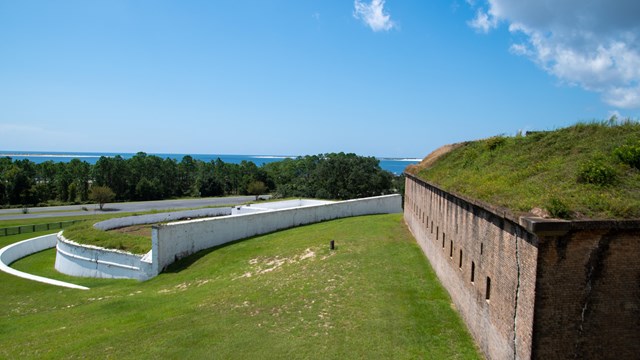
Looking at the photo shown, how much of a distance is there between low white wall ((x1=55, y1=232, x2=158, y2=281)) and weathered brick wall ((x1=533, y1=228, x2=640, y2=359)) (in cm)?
1907

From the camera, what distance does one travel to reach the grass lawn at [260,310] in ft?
37.0

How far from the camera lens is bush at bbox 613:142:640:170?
9.34 m

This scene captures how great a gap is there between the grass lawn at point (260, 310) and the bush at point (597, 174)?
4788 mm

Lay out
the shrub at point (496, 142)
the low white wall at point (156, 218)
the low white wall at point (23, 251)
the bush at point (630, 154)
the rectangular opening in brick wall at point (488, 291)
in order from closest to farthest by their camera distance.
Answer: the bush at point (630, 154) < the rectangular opening in brick wall at point (488, 291) < the shrub at point (496, 142) < the low white wall at point (23, 251) < the low white wall at point (156, 218)

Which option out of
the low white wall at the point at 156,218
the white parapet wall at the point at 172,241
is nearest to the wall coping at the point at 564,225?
the white parapet wall at the point at 172,241

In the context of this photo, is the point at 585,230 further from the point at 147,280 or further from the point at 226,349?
the point at 147,280

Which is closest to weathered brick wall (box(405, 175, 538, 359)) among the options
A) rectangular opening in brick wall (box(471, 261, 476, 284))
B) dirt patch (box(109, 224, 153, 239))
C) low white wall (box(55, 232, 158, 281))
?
rectangular opening in brick wall (box(471, 261, 476, 284))

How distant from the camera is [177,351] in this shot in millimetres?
11578

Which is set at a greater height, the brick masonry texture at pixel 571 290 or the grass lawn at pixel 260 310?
the brick masonry texture at pixel 571 290

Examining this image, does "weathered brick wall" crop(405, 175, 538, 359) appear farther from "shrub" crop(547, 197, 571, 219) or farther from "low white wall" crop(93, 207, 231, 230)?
"low white wall" crop(93, 207, 231, 230)

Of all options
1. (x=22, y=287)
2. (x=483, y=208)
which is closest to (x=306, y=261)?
(x=483, y=208)

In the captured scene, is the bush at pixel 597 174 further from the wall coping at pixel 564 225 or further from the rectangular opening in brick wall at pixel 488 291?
the rectangular opening in brick wall at pixel 488 291

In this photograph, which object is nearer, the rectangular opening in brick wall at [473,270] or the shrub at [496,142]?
the rectangular opening in brick wall at [473,270]

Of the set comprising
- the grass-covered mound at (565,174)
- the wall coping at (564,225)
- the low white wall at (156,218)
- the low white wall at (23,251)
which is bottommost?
the low white wall at (23,251)
